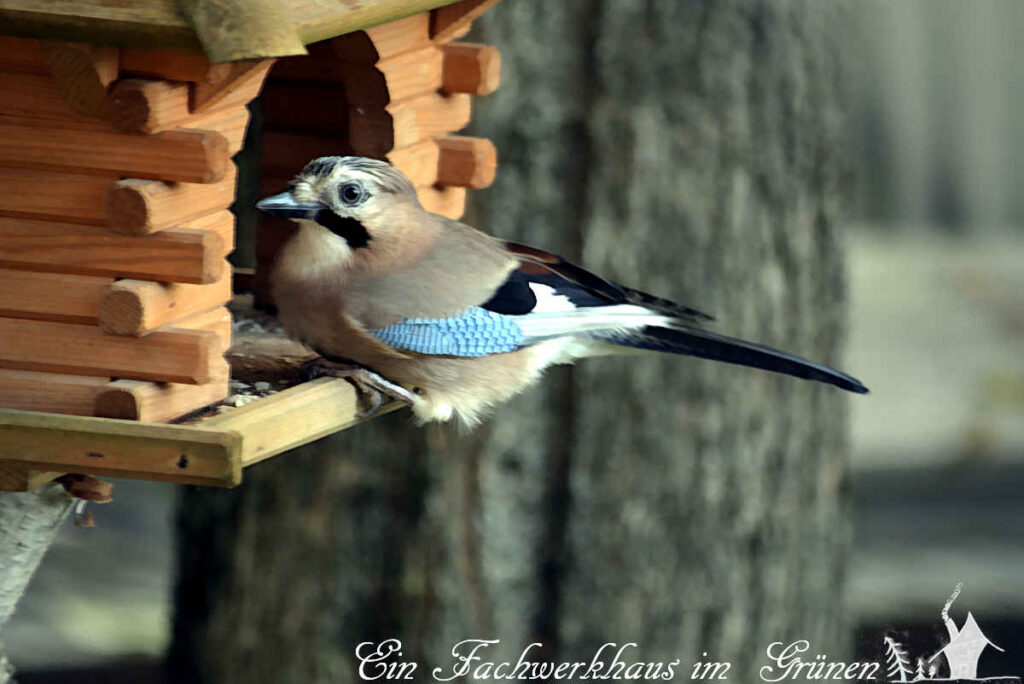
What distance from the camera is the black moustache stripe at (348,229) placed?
2.38 metres

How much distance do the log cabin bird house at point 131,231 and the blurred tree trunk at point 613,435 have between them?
48.4 inches

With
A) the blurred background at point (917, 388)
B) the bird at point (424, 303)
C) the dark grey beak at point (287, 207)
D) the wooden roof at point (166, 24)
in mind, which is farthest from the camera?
the blurred background at point (917, 388)

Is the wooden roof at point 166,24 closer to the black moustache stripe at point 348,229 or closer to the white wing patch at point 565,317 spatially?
the black moustache stripe at point 348,229

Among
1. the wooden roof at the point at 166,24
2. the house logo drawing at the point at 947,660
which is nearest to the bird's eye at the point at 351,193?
the wooden roof at the point at 166,24

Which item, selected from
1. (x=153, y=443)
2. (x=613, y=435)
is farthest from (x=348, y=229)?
(x=613, y=435)

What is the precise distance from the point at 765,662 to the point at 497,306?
5.55 feet

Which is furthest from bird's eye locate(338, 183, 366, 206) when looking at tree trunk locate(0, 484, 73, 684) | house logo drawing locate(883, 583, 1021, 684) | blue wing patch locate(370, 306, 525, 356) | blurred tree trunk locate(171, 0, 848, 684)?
house logo drawing locate(883, 583, 1021, 684)

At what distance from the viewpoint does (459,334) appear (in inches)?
95.6

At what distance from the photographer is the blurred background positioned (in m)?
5.13

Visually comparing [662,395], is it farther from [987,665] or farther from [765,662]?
[987,665]

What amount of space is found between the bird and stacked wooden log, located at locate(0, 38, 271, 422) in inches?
9.9

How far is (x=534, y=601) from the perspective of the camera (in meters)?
3.54

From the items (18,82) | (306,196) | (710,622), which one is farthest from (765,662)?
(18,82)

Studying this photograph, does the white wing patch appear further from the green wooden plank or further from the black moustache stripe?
the green wooden plank
